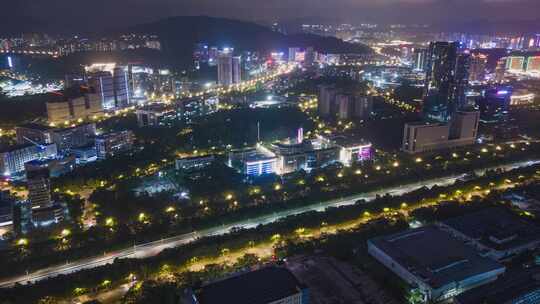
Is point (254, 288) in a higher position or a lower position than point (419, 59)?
lower

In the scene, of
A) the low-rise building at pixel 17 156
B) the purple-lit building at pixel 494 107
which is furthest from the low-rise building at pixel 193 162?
the purple-lit building at pixel 494 107

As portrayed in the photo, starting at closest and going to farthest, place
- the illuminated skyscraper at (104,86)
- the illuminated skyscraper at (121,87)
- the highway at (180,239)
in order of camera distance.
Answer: the highway at (180,239)
the illuminated skyscraper at (104,86)
the illuminated skyscraper at (121,87)

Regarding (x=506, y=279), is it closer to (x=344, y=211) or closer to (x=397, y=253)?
(x=397, y=253)

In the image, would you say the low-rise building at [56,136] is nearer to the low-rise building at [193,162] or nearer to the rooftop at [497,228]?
the low-rise building at [193,162]

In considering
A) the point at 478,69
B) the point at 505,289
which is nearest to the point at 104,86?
the point at 505,289

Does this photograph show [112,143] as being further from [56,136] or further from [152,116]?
[152,116]

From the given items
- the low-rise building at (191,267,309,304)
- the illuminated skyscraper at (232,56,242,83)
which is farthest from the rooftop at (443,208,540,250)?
the illuminated skyscraper at (232,56,242,83)

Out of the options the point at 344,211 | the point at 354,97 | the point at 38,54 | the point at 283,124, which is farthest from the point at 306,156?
the point at 38,54
